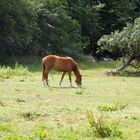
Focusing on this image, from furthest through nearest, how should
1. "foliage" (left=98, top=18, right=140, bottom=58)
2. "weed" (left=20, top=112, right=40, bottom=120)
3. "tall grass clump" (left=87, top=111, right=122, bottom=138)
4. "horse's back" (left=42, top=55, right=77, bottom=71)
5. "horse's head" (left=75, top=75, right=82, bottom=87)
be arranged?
"foliage" (left=98, top=18, right=140, bottom=58) < "horse's back" (left=42, top=55, right=77, bottom=71) < "horse's head" (left=75, top=75, right=82, bottom=87) < "weed" (left=20, top=112, right=40, bottom=120) < "tall grass clump" (left=87, top=111, right=122, bottom=138)

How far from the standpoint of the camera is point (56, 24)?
Result: 40.2m

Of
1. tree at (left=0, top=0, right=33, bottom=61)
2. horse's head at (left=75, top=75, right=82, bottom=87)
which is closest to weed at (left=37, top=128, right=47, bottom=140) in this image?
horse's head at (left=75, top=75, right=82, bottom=87)

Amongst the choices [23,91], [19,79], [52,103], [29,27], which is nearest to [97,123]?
[52,103]

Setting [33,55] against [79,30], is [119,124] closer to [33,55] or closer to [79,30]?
[33,55]

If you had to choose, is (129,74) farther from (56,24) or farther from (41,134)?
(41,134)

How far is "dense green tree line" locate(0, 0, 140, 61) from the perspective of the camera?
3547cm

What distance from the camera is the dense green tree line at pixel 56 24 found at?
116 feet

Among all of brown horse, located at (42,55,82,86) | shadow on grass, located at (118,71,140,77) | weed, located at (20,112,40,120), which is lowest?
shadow on grass, located at (118,71,140,77)

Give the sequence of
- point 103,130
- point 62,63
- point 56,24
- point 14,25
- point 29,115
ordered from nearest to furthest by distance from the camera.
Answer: point 103,130 < point 29,115 < point 62,63 < point 14,25 < point 56,24

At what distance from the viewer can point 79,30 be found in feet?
152

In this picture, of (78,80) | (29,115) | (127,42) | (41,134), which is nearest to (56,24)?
(127,42)

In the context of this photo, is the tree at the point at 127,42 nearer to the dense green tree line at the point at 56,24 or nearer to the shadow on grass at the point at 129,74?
the shadow on grass at the point at 129,74

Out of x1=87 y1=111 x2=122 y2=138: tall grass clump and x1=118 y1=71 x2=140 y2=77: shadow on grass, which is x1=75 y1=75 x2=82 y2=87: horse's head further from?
x1=87 y1=111 x2=122 y2=138: tall grass clump

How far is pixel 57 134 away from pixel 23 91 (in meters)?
9.07
